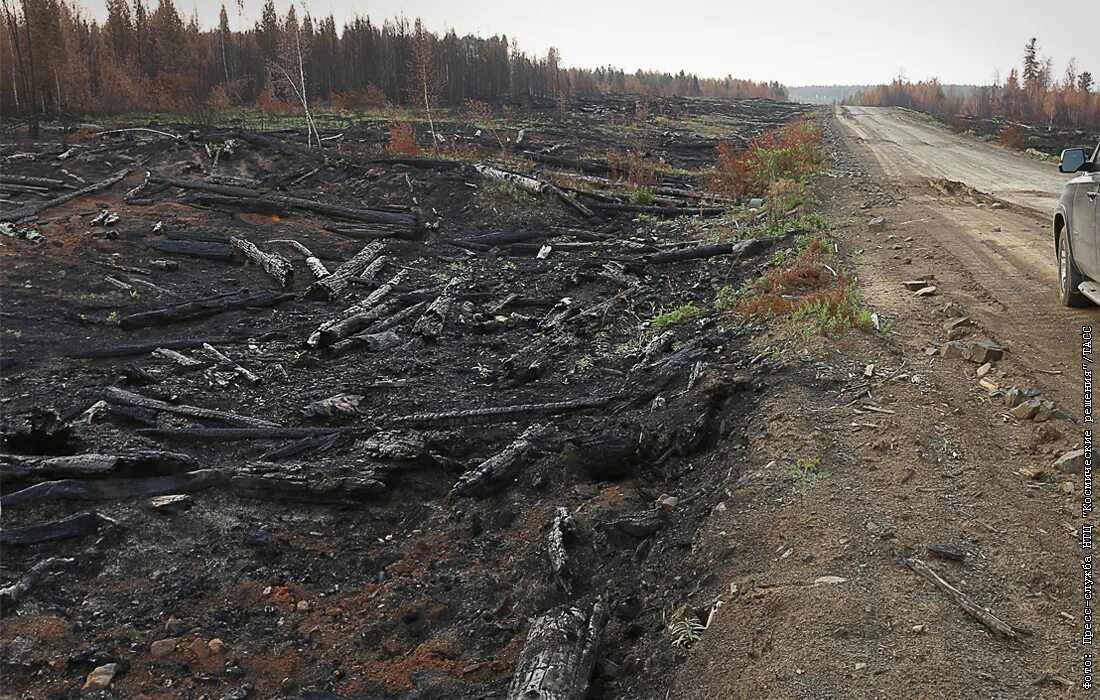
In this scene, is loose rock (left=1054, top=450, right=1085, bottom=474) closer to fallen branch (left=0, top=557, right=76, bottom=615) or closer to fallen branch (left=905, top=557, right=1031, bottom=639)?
fallen branch (left=905, top=557, right=1031, bottom=639)

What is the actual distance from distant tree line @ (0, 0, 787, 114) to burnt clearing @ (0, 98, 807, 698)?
1653 cm

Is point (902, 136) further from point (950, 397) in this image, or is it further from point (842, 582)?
point (842, 582)

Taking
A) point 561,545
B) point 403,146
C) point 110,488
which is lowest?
point 110,488

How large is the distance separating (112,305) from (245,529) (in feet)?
22.5

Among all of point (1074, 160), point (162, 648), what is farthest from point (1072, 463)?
point (162, 648)

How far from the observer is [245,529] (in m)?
6.13

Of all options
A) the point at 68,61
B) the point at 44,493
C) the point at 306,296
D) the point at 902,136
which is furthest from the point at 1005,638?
the point at 68,61

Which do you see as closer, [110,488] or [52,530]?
[52,530]

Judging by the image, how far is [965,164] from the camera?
75.5 feet

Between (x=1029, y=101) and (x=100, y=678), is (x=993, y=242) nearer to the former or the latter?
(x=100, y=678)

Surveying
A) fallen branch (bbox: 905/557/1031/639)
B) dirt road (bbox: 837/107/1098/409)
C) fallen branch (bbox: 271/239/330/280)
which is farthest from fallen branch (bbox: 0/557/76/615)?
fallen branch (bbox: 271/239/330/280)

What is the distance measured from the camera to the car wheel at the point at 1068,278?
287 inches

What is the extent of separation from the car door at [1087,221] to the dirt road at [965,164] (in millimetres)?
7136

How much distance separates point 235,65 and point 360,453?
4725cm
